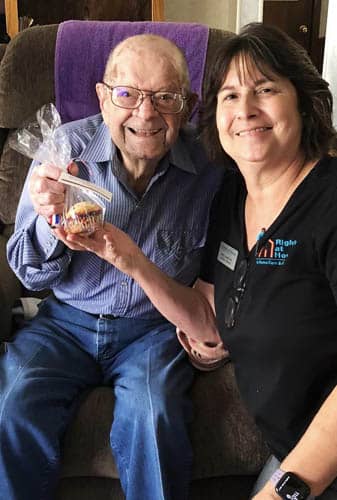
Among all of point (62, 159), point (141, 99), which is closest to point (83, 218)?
point (62, 159)

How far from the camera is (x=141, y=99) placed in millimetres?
1343

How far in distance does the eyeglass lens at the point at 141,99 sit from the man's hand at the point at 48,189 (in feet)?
0.72

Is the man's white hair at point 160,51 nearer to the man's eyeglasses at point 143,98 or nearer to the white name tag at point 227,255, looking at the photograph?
the man's eyeglasses at point 143,98

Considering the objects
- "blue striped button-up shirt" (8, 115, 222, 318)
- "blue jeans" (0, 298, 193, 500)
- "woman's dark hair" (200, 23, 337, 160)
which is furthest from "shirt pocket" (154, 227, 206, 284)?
"woman's dark hair" (200, 23, 337, 160)

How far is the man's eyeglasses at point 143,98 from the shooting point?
1.34m

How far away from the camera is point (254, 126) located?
3.69 feet

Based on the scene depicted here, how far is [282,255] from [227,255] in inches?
7.2

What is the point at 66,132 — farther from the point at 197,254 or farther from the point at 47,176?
the point at 197,254

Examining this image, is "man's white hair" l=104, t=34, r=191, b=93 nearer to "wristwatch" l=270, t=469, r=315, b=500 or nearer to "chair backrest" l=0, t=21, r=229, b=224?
"chair backrest" l=0, t=21, r=229, b=224

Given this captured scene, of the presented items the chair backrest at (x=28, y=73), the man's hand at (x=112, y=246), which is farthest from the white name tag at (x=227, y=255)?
the chair backrest at (x=28, y=73)

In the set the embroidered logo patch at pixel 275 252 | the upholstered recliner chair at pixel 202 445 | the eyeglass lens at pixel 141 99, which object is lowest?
the upholstered recliner chair at pixel 202 445

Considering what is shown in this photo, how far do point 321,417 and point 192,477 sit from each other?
393mm

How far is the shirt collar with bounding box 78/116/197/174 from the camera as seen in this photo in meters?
1.45

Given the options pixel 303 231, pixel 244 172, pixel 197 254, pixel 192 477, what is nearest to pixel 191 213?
pixel 197 254
